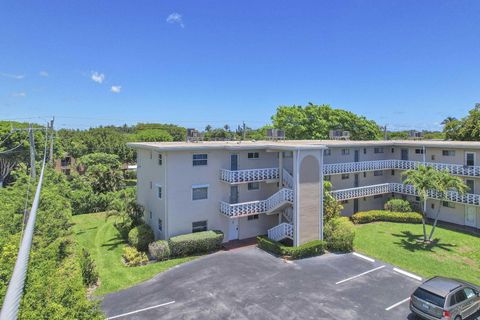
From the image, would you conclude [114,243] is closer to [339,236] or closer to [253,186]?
[253,186]

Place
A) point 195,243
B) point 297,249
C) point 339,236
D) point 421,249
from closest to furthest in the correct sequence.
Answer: point 297,249 → point 195,243 → point 339,236 → point 421,249

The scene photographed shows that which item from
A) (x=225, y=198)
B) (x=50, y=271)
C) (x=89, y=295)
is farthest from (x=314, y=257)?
(x=50, y=271)

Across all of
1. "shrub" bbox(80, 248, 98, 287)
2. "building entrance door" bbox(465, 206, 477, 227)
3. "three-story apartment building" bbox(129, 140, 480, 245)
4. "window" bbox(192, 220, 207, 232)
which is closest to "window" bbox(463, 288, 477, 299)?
"three-story apartment building" bbox(129, 140, 480, 245)

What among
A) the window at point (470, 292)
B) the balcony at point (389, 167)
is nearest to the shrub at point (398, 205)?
the balcony at point (389, 167)

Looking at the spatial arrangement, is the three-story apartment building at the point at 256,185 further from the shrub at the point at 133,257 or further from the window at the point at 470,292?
the window at the point at 470,292

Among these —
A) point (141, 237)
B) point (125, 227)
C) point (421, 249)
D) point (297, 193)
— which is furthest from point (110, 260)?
point (421, 249)

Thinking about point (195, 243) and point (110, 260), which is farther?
point (195, 243)

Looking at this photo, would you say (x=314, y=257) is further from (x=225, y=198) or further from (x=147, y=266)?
(x=147, y=266)
